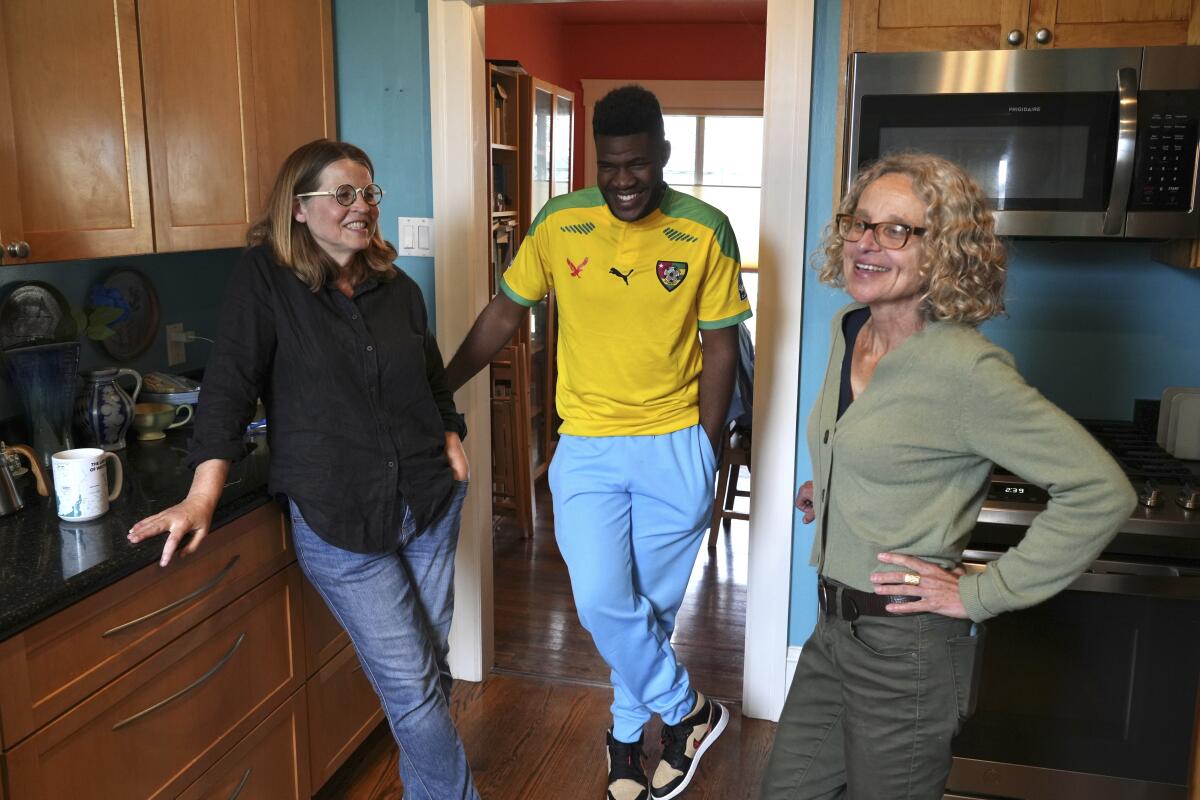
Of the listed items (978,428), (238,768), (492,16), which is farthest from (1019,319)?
(492,16)

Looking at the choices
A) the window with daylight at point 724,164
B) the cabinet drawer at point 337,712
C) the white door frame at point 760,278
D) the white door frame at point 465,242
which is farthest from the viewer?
the window with daylight at point 724,164

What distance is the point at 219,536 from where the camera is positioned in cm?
182

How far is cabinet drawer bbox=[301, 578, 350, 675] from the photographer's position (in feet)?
7.07

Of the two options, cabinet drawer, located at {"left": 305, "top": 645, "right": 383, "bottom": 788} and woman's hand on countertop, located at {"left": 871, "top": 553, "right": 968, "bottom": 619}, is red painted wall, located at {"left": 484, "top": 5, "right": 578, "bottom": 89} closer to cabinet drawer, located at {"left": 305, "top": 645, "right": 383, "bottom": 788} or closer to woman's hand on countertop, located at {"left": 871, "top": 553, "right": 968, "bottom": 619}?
cabinet drawer, located at {"left": 305, "top": 645, "right": 383, "bottom": 788}

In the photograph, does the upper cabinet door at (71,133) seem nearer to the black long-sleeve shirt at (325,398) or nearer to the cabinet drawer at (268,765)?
the black long-sleeve shirt at (325,398)

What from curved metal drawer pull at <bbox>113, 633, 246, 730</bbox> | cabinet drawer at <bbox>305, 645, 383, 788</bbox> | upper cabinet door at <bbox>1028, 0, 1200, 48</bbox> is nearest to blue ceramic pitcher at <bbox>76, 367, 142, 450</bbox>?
curved metal drawer pull at <bbox>113, 633, 246, 730</bbox>

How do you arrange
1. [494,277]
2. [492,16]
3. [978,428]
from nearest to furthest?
[978,428]
[494,277]
[492,16]

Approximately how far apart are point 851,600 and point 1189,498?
38.9 inches

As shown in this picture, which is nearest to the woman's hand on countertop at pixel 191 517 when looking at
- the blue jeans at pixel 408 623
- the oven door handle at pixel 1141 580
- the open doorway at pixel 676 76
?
the blue jeans at pixel 408 623

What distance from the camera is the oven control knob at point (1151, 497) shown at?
200cm

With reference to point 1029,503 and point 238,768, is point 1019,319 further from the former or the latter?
point 238,768

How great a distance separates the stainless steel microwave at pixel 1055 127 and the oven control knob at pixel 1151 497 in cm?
52

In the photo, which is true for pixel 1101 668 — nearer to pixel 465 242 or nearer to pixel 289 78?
pixel 465 242

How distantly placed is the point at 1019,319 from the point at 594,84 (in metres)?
4.64
